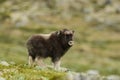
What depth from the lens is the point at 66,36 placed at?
1040 inches

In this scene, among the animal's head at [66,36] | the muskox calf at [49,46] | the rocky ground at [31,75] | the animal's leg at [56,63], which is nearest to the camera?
the rocky ground at [31,75]

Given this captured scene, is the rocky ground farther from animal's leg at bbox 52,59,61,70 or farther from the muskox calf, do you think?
the muskox calf

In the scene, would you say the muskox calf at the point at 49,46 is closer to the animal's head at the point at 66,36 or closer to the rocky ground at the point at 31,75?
the animal's head at the point at 66,36

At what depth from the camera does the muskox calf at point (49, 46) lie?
2680cm

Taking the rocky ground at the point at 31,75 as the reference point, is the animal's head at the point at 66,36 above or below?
above

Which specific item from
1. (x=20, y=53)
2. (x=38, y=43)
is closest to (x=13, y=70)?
(x=38, y=43)

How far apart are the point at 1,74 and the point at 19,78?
0.72 metres

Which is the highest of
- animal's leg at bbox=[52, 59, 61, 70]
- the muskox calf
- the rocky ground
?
the muskox calf

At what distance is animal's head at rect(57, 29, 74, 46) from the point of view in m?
26.2

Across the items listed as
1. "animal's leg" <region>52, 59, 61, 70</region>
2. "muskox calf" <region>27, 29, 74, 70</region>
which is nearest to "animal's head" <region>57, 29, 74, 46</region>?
"muskox calf" <region>27, 29, 74, 70</region>

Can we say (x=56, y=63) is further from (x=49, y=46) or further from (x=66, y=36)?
(x=66, y=36)

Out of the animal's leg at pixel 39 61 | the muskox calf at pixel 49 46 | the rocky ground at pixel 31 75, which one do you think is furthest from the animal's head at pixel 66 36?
the rocky ground at pixel 31 75

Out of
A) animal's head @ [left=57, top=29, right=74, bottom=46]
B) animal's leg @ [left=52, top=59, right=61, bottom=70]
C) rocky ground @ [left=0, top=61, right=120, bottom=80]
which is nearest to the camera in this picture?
rocky ground @ [left=0, top=61, right=120, bottom=80]

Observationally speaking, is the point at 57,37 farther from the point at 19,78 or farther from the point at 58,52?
the point at 19,78
